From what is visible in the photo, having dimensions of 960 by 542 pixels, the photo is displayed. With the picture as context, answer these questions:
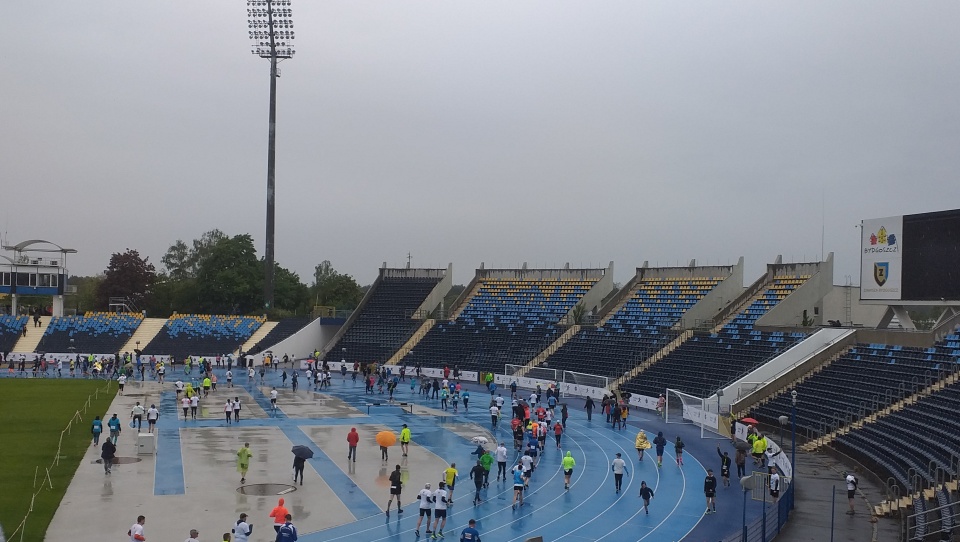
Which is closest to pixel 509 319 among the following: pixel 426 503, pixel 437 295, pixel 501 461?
pixel 437 295

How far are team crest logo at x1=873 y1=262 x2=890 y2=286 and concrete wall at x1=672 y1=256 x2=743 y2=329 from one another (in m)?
13.0

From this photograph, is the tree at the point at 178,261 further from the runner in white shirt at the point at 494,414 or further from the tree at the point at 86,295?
the runner in white shirt at the point at 494,414

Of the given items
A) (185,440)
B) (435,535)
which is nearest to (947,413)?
(435,535)

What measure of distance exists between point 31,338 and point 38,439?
4587cm

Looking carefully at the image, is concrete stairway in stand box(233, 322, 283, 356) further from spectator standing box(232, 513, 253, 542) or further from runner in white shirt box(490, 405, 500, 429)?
spectator standing box(232, 513, 253, 542)

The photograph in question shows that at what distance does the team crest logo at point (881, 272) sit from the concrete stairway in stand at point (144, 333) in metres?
56.3

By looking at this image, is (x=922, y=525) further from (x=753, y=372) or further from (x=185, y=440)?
(x=185, y=440)

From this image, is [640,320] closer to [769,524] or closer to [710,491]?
[710,491]

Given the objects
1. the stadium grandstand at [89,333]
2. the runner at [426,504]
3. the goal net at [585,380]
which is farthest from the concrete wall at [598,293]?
the runner at [426,504]

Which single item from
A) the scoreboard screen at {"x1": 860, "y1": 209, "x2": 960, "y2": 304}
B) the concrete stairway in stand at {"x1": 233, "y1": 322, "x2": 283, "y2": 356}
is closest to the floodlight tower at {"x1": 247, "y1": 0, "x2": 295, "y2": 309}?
the concrete stairway in stand at {"x1": 233, "y1": 322, "x2": 283, "y2": 356}

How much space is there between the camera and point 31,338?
7188cm

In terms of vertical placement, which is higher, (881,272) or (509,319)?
(881,272)

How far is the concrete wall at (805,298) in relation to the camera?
157 ft

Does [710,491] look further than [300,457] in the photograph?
No
